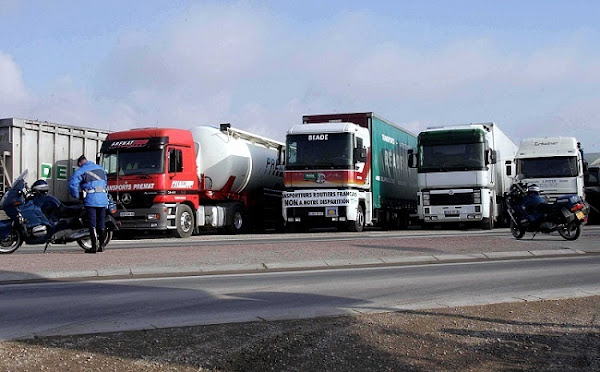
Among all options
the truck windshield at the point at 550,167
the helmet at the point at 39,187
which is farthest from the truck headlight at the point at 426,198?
the helmet at the point at 39,187

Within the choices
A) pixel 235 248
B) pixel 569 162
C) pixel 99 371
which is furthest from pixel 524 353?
pixel 569 162

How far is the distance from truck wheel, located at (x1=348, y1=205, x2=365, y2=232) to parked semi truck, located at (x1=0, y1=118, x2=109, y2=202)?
352 inches

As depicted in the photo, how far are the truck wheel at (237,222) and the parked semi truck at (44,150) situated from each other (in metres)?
5.09

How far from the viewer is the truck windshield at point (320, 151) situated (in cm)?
2416

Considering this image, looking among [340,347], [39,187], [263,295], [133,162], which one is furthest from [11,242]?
[340,347]

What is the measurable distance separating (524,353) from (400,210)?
23950mm

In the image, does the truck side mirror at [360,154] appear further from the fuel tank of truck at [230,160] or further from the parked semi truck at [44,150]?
the parked semi truck at [44,150]

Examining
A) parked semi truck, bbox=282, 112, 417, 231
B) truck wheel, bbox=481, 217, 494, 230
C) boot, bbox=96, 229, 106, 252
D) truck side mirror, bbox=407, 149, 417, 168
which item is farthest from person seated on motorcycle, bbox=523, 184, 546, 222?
boot, bbox=96, 229, 106, 252

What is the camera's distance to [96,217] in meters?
14.1

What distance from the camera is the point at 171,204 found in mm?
22031

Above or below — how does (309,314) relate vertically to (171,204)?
below

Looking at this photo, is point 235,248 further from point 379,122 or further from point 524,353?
point 379,122

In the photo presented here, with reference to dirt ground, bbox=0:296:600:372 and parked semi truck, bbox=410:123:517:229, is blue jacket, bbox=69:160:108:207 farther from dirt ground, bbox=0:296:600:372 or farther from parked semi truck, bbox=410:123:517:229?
parked semi truck, bbox=410:123:517:229

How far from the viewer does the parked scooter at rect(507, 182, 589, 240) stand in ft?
59.3
